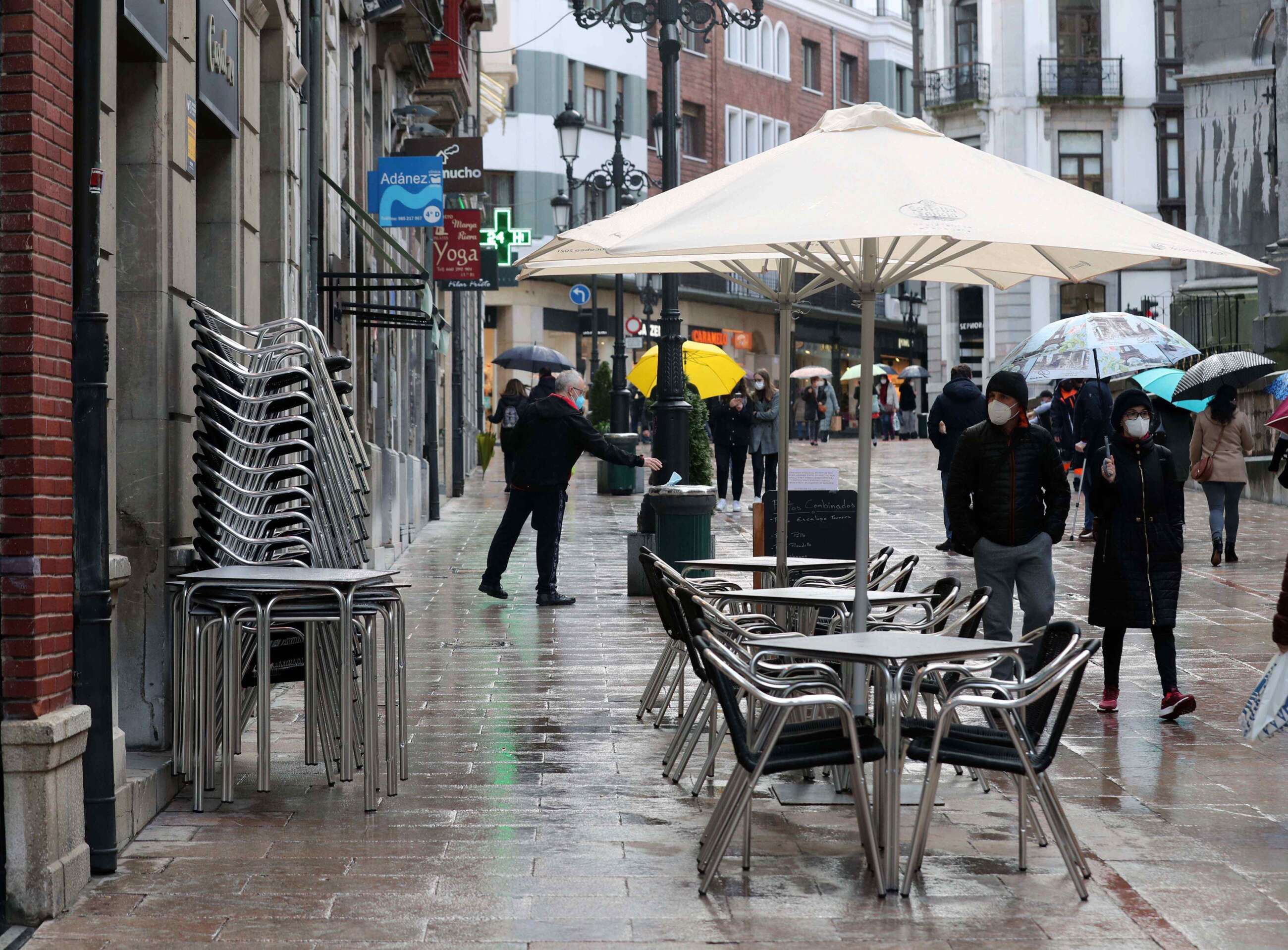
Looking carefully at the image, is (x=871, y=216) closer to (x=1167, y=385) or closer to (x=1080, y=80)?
(x=1167, y=385)

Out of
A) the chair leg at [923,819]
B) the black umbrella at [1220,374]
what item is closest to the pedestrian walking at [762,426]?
the black umbrella at [1220,374]

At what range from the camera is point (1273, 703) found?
261 inches

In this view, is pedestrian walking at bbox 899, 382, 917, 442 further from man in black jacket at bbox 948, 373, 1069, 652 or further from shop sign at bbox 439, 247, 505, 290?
man in black jacket at bbox 948, 373, 1069, 652

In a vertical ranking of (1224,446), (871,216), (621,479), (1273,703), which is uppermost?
(871,216)

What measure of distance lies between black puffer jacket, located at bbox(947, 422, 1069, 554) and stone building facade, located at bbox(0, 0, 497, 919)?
3.91m

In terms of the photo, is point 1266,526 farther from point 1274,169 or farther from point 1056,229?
point 1056,229

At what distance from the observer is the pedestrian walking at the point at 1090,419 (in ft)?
57.6

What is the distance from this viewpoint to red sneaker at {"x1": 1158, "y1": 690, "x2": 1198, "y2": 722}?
911cm

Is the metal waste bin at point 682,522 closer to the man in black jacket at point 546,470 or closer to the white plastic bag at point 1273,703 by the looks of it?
the man in black jacket at point 546,470

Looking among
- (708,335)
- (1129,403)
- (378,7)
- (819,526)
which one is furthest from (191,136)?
(708,335)

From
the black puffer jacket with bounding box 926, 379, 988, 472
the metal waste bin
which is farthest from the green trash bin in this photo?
the metal waste bin

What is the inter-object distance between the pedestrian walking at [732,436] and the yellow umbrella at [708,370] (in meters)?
0.14

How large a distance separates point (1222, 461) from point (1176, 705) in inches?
337

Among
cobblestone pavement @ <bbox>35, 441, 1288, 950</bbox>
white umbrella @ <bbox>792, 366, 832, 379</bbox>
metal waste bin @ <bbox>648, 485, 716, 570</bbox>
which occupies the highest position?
white umbrella @ <bbox>792, 366, 832, 379</bbox>
